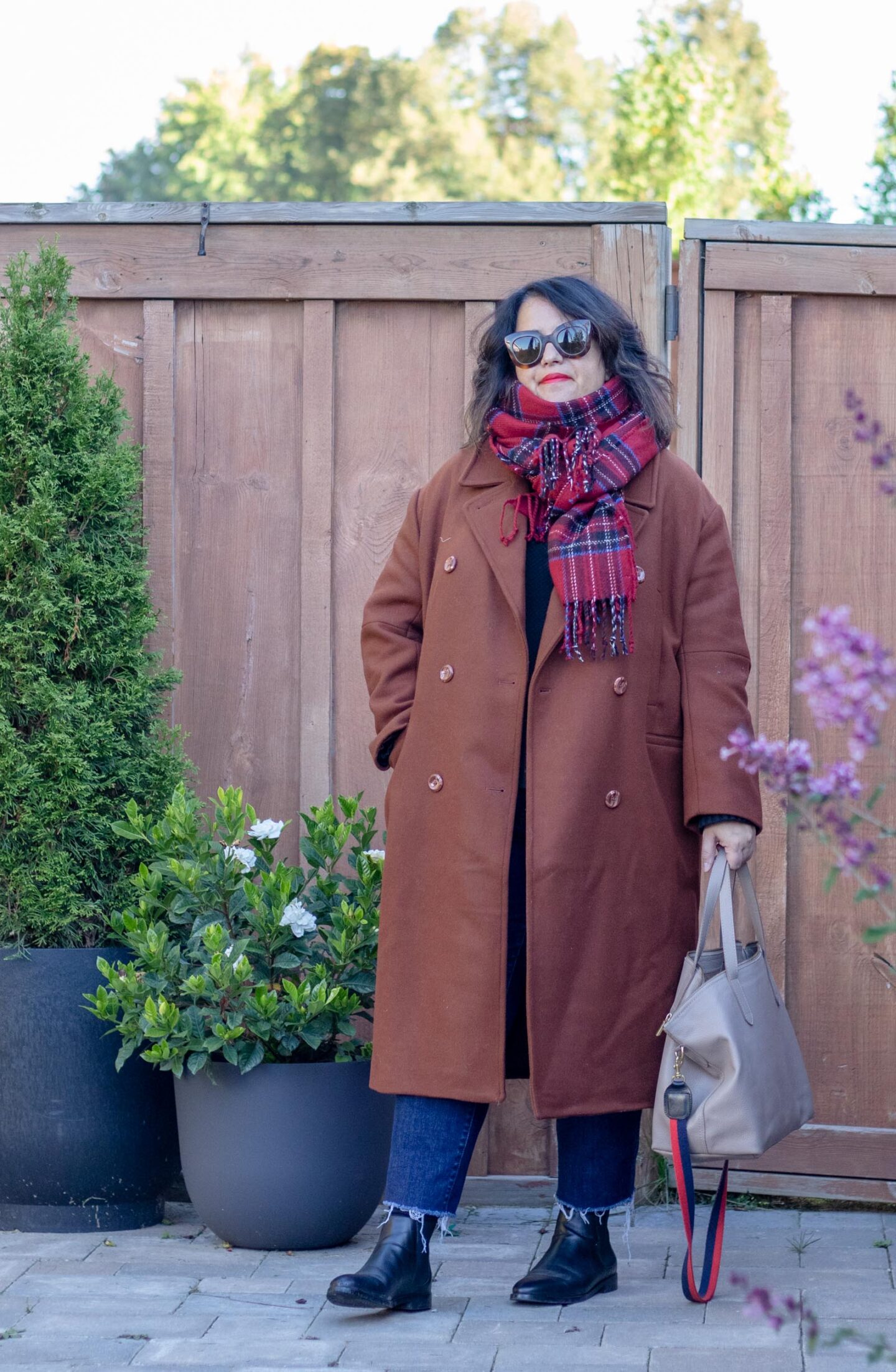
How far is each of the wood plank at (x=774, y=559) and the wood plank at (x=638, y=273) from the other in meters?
0.27

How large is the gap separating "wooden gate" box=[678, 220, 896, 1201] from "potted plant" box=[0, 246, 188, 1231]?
1480 mm

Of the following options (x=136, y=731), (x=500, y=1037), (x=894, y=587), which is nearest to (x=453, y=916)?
(x=500, y=1037)

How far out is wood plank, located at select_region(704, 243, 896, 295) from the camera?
395cm

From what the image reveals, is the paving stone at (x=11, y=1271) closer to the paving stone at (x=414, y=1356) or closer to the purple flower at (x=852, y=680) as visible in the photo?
the paving stone at (x=414, y=1356)

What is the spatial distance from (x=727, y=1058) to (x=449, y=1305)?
784 millimetres

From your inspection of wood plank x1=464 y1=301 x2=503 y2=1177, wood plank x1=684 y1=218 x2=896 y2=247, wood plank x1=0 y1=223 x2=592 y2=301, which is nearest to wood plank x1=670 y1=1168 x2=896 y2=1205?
wood plank x1=464 y1=301 x2=503 y2=1177

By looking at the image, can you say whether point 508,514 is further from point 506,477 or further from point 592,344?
point 592,344

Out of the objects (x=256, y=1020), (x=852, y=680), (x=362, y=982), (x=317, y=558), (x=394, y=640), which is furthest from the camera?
Result: (x=317, y=558)

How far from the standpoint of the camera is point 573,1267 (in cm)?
310

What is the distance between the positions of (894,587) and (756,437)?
52 cm

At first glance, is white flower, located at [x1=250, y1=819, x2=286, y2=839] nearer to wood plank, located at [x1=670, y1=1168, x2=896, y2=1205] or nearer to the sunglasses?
the sunglasses

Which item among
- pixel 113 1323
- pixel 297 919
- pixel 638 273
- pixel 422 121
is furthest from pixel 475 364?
pixel 422 121

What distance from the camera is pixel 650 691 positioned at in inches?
123

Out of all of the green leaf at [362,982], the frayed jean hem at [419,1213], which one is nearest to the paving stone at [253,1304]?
the frayed jean hem at [419,1213]
